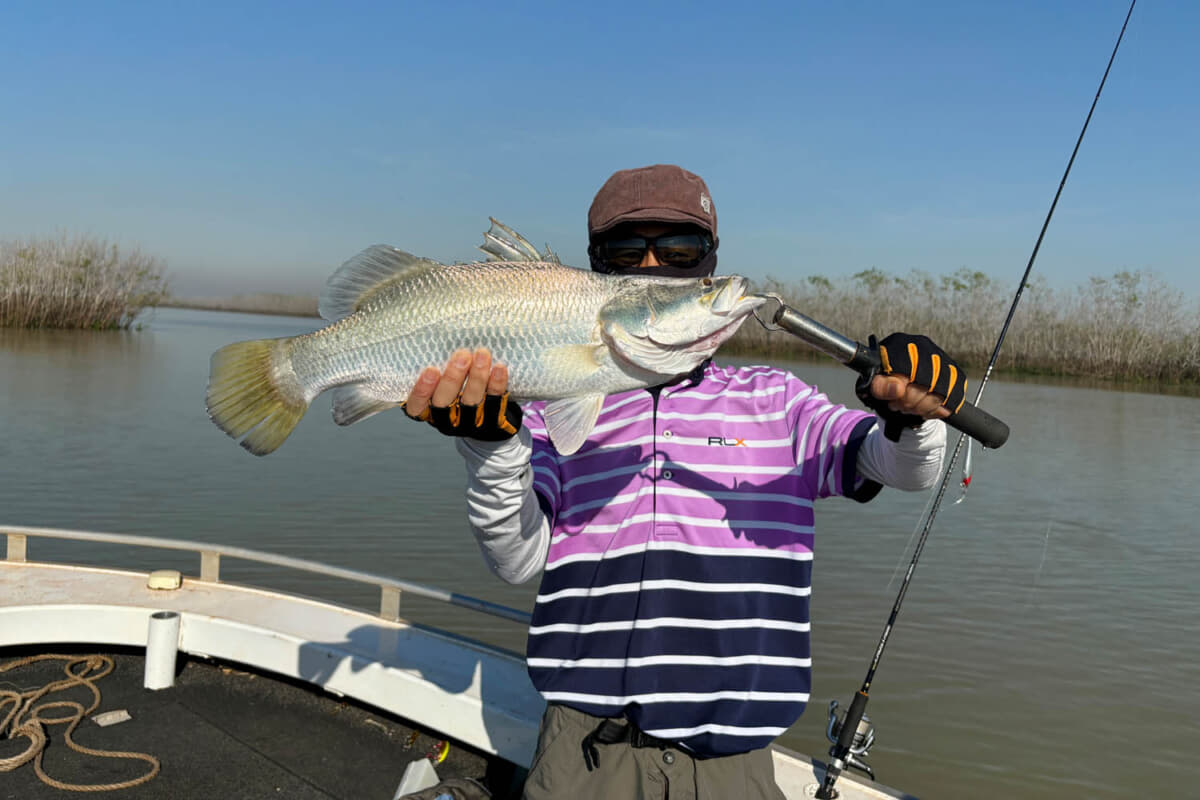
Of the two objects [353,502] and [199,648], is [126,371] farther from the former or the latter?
[199,648]

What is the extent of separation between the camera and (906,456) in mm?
2094

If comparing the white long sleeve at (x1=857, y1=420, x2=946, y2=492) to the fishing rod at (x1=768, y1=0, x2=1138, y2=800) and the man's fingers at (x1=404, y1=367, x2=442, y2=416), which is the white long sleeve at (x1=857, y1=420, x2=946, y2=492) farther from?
the man's fingers at (x1=404, y1=367, x2=442, y2=416)

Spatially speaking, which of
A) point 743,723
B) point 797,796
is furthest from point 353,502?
point 743,723

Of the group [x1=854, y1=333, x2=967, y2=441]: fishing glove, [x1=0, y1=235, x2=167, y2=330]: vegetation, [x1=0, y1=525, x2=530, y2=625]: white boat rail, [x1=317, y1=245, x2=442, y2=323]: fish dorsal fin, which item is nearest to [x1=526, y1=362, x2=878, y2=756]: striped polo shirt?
[x1=854, y1=333, x2=967, y2=441]: fishing glove

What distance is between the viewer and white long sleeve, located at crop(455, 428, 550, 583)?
6.81 feet

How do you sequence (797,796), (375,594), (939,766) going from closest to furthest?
(797,796) → (939,766) → (375,594)

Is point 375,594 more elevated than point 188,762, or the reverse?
point 188,762

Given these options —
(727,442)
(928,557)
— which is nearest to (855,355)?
(727,442)

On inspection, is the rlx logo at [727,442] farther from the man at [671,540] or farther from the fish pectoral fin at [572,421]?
the fish pectoral fin at [572,421]

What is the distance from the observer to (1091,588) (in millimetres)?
10250

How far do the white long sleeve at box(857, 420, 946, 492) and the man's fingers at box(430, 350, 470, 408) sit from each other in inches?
40.0

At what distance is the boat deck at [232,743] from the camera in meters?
3.76

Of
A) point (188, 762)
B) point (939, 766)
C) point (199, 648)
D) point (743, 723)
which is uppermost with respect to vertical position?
point (743, 723)

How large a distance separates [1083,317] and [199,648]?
3677 cm
